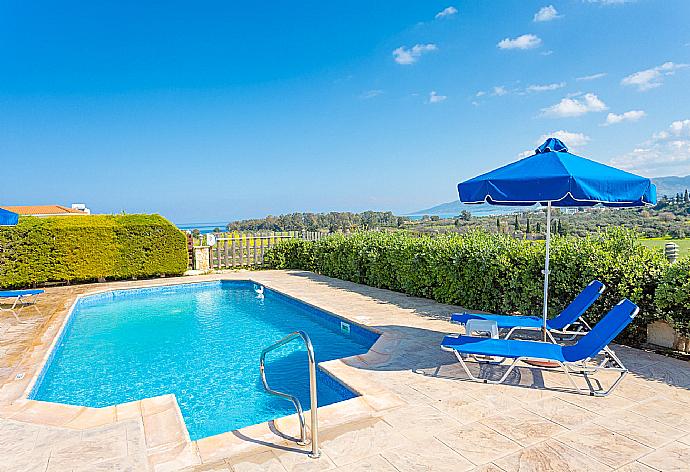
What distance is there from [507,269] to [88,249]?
1268 centimetres

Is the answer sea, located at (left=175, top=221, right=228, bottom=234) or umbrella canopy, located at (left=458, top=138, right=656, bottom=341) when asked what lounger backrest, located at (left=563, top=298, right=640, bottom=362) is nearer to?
umbrella canopy, located at (left=458, top=138, right=656, bottom=341)

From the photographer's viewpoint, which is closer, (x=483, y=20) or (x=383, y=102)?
(x=483, y=20)

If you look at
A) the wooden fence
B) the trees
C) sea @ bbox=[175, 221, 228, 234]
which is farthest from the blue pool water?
sea @ bbox=[175, 221, 228, 234]

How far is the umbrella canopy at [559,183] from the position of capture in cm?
452

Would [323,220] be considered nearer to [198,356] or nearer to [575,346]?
[198,356]

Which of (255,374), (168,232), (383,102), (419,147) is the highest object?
(383,102)

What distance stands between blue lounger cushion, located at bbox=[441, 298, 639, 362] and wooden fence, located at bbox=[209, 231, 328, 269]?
12647mm

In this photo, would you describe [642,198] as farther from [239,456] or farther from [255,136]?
[255,136]

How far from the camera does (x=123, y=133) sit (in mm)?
31609

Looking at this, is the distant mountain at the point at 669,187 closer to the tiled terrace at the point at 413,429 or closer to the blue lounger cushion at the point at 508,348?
the tiled terrace at the point at 413,429

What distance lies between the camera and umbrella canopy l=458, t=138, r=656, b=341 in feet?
14.8

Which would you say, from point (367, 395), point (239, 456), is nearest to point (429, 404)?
point (367, 395)

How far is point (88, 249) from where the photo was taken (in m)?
13.9

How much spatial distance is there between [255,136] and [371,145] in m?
8.91
